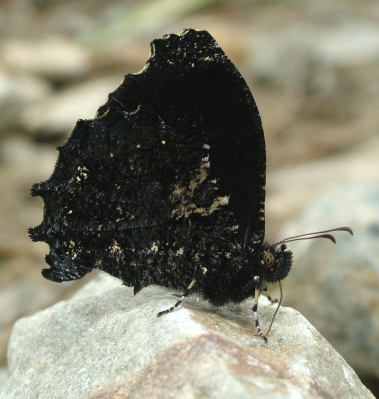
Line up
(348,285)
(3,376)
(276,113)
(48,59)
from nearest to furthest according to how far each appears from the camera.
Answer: (3,376)
(348,285)
(276,113)
(48,59)

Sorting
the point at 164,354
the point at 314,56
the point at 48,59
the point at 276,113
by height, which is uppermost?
the point at 48,59

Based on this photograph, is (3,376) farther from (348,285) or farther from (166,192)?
(348,285)

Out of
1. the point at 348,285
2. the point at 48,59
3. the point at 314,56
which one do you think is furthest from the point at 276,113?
the point at 348,285

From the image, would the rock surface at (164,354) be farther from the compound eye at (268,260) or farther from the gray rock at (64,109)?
the gray rock at (64,109)

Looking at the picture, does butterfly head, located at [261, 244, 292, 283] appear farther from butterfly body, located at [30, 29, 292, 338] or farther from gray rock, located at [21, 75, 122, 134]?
gray rock, located at [21, 75, 122, 134]

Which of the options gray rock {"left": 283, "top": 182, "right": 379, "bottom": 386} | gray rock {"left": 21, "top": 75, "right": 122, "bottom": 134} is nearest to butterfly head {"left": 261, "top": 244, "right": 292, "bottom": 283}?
gray rock {"left": 283, "top": 182, "right": 379, "bottom": 386}

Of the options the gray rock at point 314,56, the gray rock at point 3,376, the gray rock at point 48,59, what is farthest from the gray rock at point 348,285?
the gray rock at point 48,59
